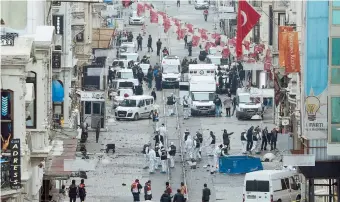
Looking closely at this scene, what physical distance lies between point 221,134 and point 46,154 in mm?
43160

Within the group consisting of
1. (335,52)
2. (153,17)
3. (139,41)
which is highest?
(153,17)

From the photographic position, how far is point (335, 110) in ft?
253

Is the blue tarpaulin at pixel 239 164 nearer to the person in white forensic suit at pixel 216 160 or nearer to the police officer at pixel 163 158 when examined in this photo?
the person in white forensic suit at pixel 216 160

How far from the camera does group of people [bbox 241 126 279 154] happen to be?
347ft

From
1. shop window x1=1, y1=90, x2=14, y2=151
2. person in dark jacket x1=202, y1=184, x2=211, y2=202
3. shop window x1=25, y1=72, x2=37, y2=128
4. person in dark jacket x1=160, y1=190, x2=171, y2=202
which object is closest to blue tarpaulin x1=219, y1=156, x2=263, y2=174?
person in dark jacket x1=202, y1=184, x2=211, y2=202

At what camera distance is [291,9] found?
338 feet

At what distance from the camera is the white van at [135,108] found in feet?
401


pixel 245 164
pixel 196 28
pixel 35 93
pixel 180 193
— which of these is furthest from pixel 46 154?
pixel 196 28

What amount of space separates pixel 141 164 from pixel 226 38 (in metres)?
53.9

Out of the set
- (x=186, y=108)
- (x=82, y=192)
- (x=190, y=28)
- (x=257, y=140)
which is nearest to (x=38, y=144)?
(x=82, y=192)

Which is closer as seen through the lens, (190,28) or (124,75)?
(124,75)

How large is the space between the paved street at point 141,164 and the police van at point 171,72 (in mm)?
603

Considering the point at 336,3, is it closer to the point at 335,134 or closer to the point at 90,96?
the point at 335,134

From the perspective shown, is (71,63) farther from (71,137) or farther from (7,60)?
(7,60)
